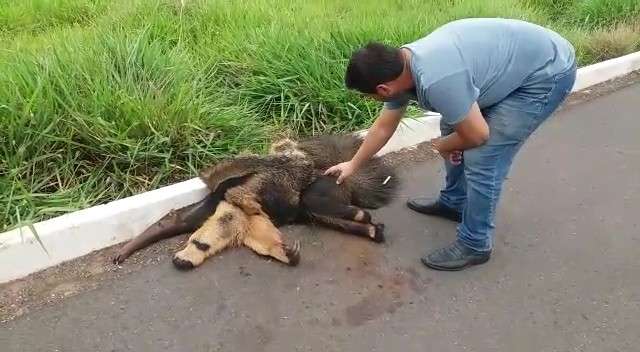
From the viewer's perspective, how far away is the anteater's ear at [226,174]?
4133 mm

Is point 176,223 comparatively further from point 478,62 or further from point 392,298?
point 478,62

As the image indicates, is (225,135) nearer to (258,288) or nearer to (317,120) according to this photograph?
(317,120)

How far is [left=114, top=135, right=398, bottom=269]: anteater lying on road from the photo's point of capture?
154 inches

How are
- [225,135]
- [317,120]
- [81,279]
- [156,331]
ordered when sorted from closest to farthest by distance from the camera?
1. [156,331]
2. [81,279]
3. [225,135]
4. [317,120]

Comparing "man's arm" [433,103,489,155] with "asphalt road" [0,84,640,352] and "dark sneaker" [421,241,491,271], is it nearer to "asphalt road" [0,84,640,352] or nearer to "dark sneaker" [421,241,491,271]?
"dark sneaker" [421,241,491,271]

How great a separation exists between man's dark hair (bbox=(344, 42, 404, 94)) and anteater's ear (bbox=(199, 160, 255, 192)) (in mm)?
1361

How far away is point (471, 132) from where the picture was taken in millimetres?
3137

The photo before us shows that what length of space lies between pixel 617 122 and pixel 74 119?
5207 millimetres

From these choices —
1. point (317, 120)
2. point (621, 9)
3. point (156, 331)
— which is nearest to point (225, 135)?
point (317, 120)

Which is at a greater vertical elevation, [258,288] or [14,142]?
[14,142]

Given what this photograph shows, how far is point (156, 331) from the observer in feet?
10.7

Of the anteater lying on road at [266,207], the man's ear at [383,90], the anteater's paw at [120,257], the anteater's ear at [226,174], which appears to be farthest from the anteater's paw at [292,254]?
→ the man's ear at [383,90]

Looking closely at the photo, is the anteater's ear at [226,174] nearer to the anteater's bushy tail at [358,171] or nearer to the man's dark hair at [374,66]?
the anteater's bushy tail at [358,171]

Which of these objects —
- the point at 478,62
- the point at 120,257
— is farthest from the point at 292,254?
the point at 478,62
